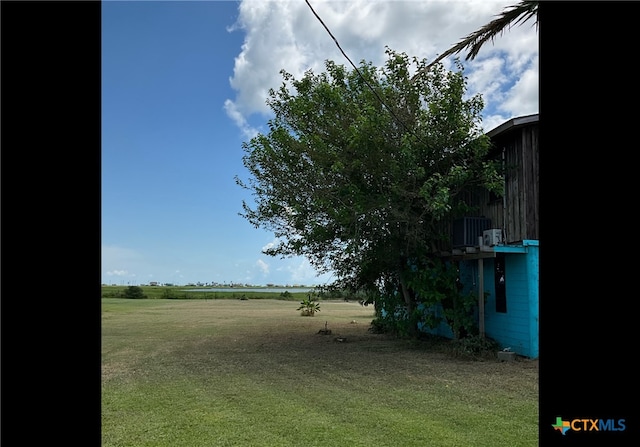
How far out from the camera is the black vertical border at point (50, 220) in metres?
1.24

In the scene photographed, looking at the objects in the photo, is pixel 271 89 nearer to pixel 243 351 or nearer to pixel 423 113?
pixel 423 113

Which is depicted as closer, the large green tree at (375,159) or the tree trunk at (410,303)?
the large green tree at (375,159)

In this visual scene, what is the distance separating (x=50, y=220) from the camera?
130 centimetres

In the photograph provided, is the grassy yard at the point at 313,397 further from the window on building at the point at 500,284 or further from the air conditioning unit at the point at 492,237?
the air conditioning unit at the point at 492,237

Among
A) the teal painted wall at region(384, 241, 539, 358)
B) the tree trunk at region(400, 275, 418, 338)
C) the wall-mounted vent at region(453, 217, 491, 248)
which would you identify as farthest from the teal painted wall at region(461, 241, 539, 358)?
the tree trunk at region(400, 275, 418, 338)

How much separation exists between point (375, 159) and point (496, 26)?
11.9ft

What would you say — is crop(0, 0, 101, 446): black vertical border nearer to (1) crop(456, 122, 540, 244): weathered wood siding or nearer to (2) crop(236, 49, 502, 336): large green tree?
(2) crop(236, 49, 502, 336): large green tree

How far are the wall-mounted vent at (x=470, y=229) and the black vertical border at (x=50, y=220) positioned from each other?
31.8 feet

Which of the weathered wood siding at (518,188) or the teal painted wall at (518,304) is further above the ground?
the weathered wood siding at (518,188)

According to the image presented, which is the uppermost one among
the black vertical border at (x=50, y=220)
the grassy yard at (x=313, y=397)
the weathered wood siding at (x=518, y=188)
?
the weathered wood siding at (x=518, y=188)

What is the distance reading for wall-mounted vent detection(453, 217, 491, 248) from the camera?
33.8 ft
